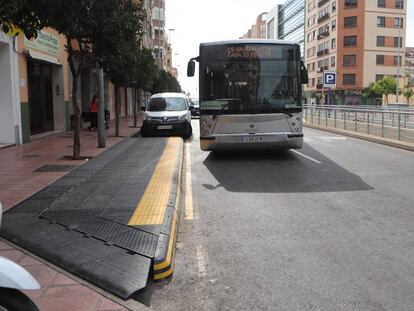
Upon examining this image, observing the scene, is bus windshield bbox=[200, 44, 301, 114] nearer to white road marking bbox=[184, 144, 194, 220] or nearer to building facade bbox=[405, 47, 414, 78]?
white road marking bbox=[184, 144, 194, 220]

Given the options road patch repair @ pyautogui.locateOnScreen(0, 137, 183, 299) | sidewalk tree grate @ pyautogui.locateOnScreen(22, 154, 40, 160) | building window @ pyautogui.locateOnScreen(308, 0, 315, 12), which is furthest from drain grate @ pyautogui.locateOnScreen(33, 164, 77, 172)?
building window @ pyautogui.locateOnScreen(308, 0, 315, 12)

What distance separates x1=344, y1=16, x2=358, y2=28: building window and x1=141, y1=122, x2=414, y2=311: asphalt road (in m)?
78.1

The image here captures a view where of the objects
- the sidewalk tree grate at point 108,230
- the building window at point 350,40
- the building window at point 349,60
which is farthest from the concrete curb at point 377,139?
the building window at point 350,40

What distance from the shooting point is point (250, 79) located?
12461mm

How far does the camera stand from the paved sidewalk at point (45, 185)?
3.90 meters

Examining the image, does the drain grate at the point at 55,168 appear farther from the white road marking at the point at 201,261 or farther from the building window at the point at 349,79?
the building window at the point at 349,79

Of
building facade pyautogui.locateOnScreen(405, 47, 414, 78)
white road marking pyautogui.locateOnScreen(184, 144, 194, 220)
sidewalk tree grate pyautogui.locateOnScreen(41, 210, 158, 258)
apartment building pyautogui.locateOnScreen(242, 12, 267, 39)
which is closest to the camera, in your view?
sidewalk tree grate pyautogui.locateOnScreen(41, 210, 158, 258)

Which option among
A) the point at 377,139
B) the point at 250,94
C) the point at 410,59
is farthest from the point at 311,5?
the point at 250,94

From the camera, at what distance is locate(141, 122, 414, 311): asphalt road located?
4.16 metres

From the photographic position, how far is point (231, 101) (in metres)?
12.4

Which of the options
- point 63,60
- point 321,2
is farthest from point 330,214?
point 321,2

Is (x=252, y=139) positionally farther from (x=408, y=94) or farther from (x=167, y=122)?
(x=408, y=94)

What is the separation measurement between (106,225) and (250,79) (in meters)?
7.40

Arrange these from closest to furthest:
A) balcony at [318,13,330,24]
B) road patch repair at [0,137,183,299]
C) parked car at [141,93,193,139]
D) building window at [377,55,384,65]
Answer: road patch repair at [0,137,183,299] → parked car at [141,93,193,139] → building window at [377,55,384,65] → balcony at [318,13,330,24]
